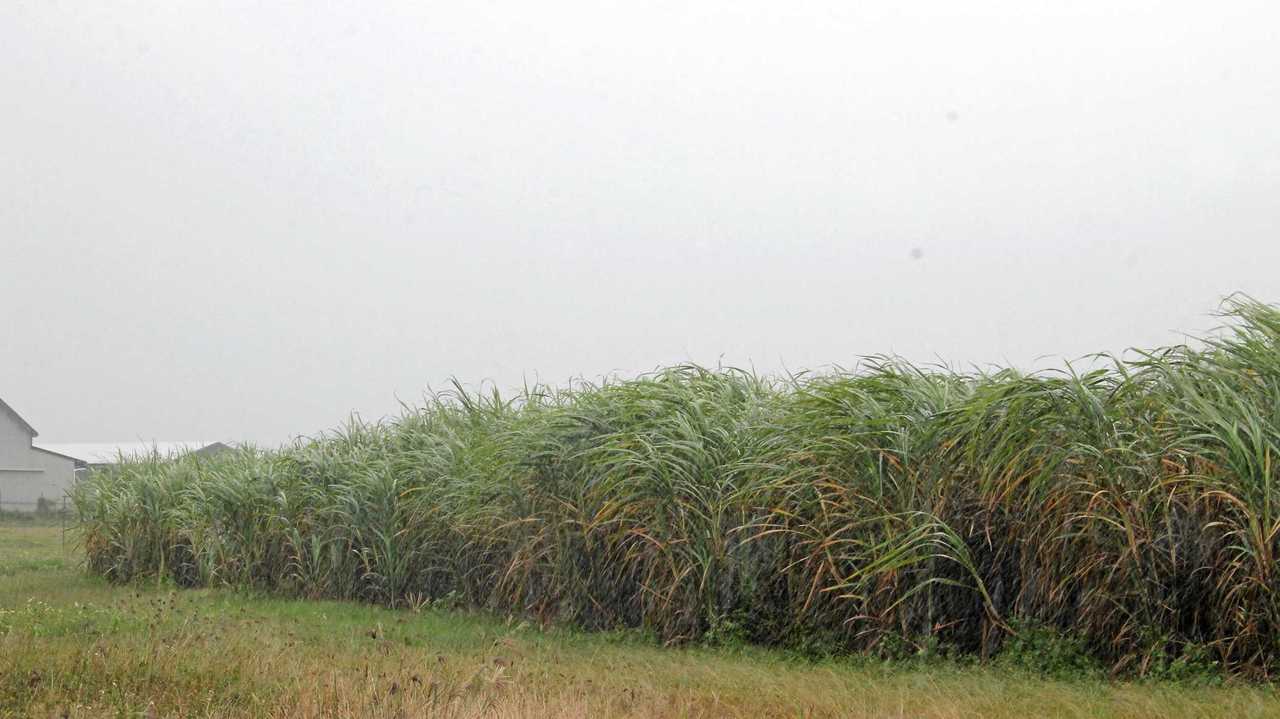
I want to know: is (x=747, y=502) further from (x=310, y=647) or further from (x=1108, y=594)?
(x=310, y=647)

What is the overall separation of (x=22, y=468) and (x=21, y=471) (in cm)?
10

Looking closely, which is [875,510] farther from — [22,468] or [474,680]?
[22,468]

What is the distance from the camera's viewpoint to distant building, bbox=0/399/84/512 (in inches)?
1366

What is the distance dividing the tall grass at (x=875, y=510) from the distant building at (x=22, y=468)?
28.9 meters

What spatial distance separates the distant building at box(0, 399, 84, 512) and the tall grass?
2892cm

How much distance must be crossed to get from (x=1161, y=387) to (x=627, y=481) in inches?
136

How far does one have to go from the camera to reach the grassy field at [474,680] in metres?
5.08

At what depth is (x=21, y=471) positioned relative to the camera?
3512 cm

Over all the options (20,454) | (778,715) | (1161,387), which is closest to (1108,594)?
(1161,387)

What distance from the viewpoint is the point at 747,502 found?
7.57 m

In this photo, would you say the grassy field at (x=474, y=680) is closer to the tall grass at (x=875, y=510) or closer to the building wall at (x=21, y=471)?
the tall grass at (x=875, y=510)

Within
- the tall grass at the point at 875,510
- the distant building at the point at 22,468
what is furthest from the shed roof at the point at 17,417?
the tall grass at the point at 875,510

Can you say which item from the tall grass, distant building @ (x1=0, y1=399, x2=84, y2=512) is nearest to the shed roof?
distant building @ (x1=0, y1=399, x2=84, y2=512)

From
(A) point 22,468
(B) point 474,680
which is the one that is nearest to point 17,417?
(A) point 22,468
